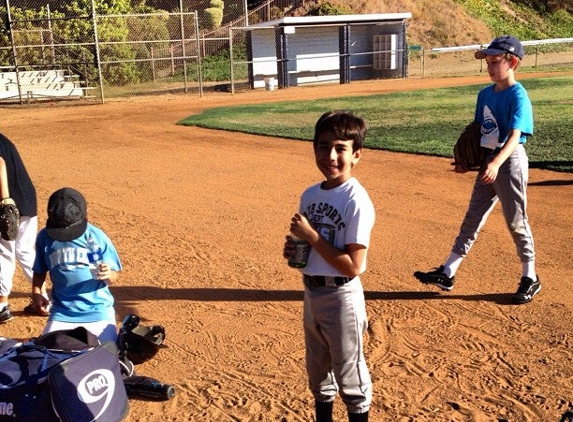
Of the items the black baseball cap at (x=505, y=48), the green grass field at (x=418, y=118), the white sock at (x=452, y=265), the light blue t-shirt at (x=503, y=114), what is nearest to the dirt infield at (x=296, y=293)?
the white sock at (x=452, y=265)

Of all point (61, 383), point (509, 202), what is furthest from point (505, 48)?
point (61, 383)

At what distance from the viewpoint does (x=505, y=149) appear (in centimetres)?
479

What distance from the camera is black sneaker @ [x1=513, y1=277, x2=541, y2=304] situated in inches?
205

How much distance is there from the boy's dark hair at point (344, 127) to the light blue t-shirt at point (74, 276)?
1.73 metres

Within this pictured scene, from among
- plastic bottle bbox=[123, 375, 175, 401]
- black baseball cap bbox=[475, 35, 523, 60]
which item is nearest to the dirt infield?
plastic bottle bbox=[123, 375, 175, 401]

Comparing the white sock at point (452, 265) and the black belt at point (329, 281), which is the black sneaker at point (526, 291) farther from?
the black belt at point (329, 281)

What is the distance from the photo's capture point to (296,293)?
562 cm

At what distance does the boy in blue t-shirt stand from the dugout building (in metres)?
26.6

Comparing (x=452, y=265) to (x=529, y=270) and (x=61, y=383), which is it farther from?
(x=61, y=383)

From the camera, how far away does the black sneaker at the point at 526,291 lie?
5203 mm

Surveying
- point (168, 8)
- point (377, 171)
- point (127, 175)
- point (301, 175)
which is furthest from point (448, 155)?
point (168, 8)

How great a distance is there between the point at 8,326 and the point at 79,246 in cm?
167

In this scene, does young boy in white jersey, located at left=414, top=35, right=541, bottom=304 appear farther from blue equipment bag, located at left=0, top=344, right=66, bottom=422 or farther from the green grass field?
the green grass field

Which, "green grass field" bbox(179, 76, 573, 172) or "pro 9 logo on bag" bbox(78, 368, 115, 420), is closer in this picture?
"pro 9 logo on bag" bbox(78, 368, 115, 420)
